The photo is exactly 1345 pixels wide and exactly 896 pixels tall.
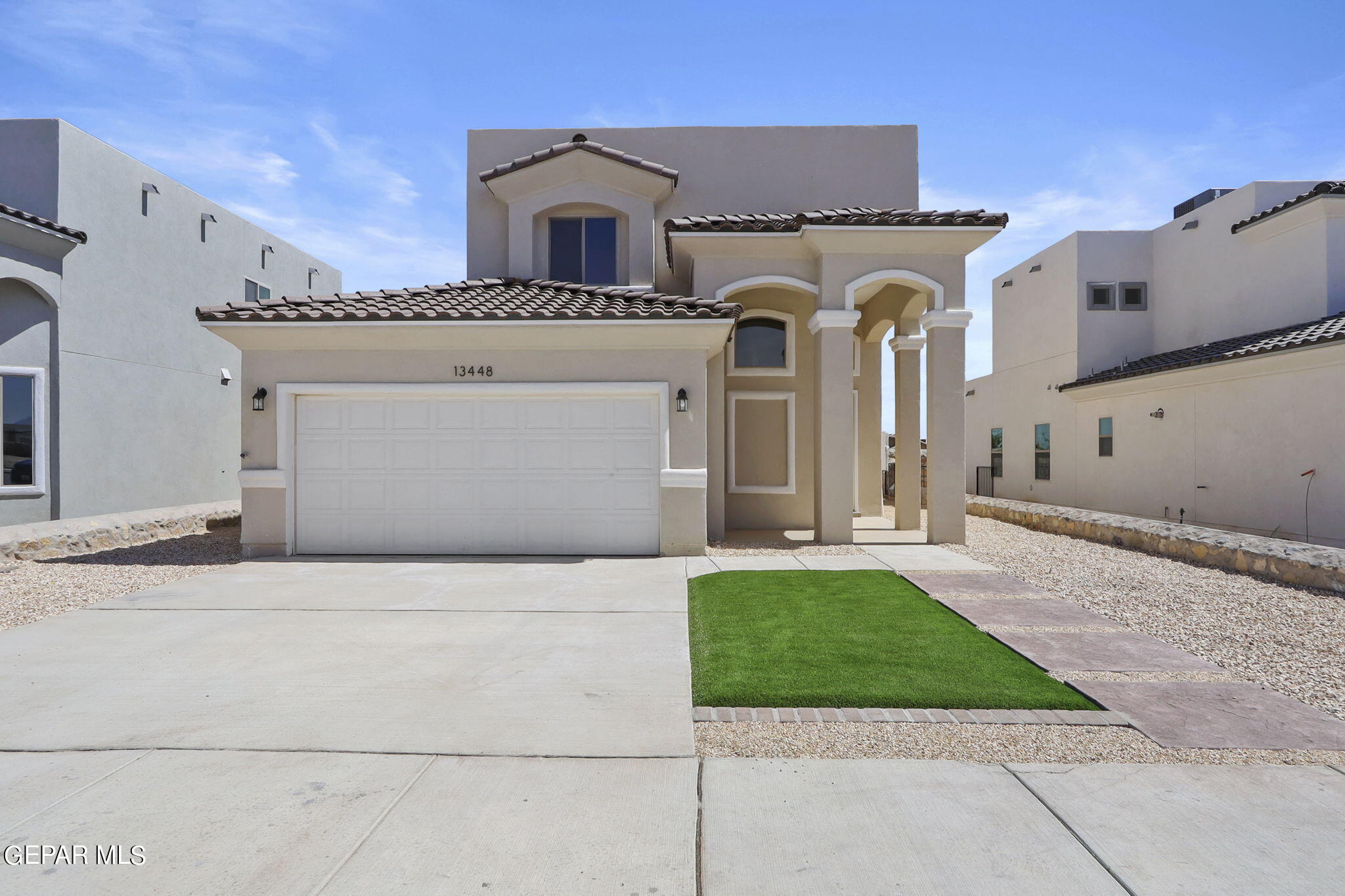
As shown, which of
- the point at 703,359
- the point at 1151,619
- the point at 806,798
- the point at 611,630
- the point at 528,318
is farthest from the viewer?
the point at 703,359

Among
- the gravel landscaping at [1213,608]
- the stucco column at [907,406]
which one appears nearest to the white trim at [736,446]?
the stucco column at [907,406]

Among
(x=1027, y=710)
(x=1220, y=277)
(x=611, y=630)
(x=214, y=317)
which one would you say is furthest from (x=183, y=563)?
(x=1220, y=277)

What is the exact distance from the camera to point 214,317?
10.2 metres

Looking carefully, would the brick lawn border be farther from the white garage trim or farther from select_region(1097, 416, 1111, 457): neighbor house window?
select_region(1097, 416, 1111, 457): neighbor house window

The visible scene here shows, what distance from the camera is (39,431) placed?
500 inches

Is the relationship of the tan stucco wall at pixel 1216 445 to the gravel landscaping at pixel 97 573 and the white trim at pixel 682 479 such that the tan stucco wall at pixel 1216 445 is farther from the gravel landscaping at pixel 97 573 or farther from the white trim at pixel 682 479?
the gravel landscaping at pixel 97 573

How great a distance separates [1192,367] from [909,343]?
18.6 feet

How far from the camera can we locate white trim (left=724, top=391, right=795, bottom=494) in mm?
14414

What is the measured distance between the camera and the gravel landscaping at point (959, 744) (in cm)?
407

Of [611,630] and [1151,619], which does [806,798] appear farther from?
[1151,619]

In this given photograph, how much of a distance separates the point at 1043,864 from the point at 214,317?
11406mm

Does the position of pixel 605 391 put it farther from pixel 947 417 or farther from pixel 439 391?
pixel 947 417

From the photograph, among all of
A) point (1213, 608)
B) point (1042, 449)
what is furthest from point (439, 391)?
point (1042, 449)

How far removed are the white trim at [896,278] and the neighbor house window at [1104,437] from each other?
358 inches
